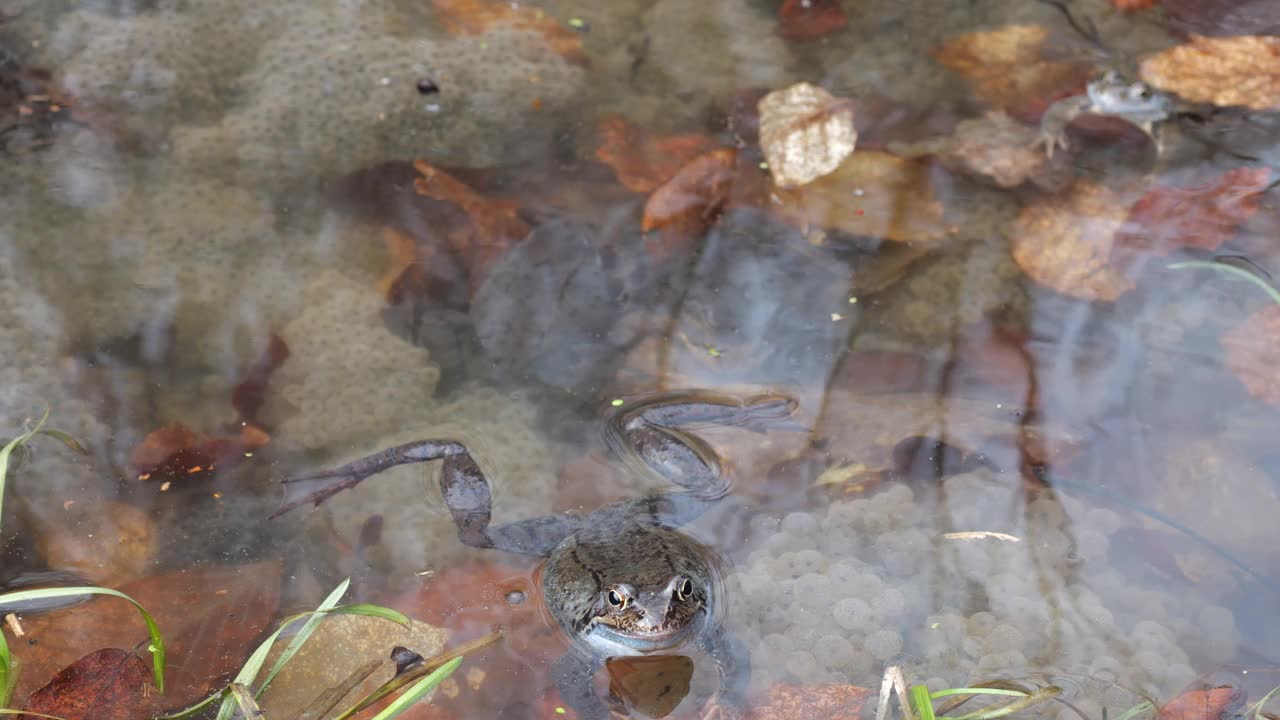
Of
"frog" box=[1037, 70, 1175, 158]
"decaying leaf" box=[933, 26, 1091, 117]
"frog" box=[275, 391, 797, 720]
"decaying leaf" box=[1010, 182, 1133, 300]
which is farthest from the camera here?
"decaying leaf" box=[933, 26, 1091, 117]

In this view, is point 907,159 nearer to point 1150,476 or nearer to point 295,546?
point 1150,476

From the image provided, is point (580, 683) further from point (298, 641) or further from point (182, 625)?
point (182, 625)

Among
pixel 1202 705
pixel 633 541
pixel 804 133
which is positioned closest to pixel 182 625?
pixel 633 541

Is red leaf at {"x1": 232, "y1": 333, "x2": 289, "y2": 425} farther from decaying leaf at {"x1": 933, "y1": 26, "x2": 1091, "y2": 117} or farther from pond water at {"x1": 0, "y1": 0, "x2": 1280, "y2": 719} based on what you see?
decaying leaf at {"x1": 933, "y1": 26, "x2": 1091, "y2": 117}

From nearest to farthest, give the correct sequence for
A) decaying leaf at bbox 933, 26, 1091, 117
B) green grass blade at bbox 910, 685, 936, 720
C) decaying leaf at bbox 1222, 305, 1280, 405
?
green grass blade at bbox 910, 685, 936, 720 → decaying leaf at bbox 1222, 305, 1280, 405 → decaying leaf at bbox 933, 26, 1091, 117

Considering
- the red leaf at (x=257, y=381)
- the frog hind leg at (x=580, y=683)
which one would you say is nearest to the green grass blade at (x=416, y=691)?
the frog hind leg at (x=580, y=683)

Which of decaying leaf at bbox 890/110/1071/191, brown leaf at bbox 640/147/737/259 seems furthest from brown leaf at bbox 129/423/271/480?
decaying leaf at bbox 890/110/1071/191

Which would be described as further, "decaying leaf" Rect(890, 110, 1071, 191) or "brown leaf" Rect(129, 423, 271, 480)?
"decaying leaf" Rect(890, 110, 1071, 191)
